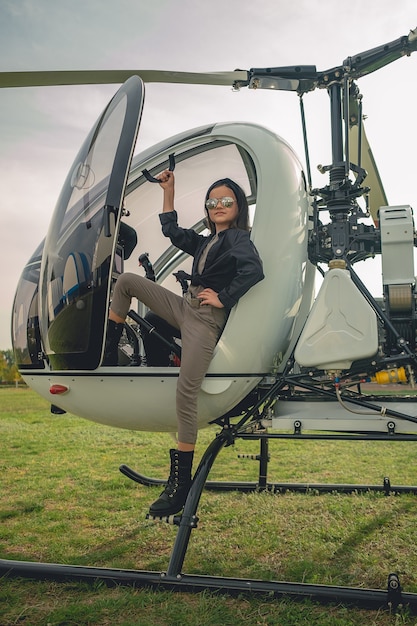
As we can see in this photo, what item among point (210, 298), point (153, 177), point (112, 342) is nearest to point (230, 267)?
point (210, 298)

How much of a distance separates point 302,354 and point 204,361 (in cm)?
55

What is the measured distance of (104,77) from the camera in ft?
11.0

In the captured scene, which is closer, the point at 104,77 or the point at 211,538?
the point at 104,77

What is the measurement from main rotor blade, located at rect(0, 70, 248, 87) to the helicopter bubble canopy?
0.41ft

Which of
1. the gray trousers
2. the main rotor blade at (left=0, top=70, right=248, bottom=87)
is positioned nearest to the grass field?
the gray trousers

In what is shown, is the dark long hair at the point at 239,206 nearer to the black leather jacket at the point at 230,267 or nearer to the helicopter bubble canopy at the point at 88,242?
the black leather jacket at the point at 230,267

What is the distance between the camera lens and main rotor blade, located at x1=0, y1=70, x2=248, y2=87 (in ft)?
10.5

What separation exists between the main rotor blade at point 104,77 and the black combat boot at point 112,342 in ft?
4.87

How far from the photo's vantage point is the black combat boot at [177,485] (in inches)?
113

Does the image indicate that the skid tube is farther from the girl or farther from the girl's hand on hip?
the girl's hand on hip

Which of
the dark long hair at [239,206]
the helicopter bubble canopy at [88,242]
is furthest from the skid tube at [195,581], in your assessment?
the dark long hair at [239,206]

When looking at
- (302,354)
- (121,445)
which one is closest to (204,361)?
(302,354)

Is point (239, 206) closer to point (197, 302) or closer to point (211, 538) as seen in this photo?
point (197, 302)

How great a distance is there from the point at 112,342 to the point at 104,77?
162 cm
